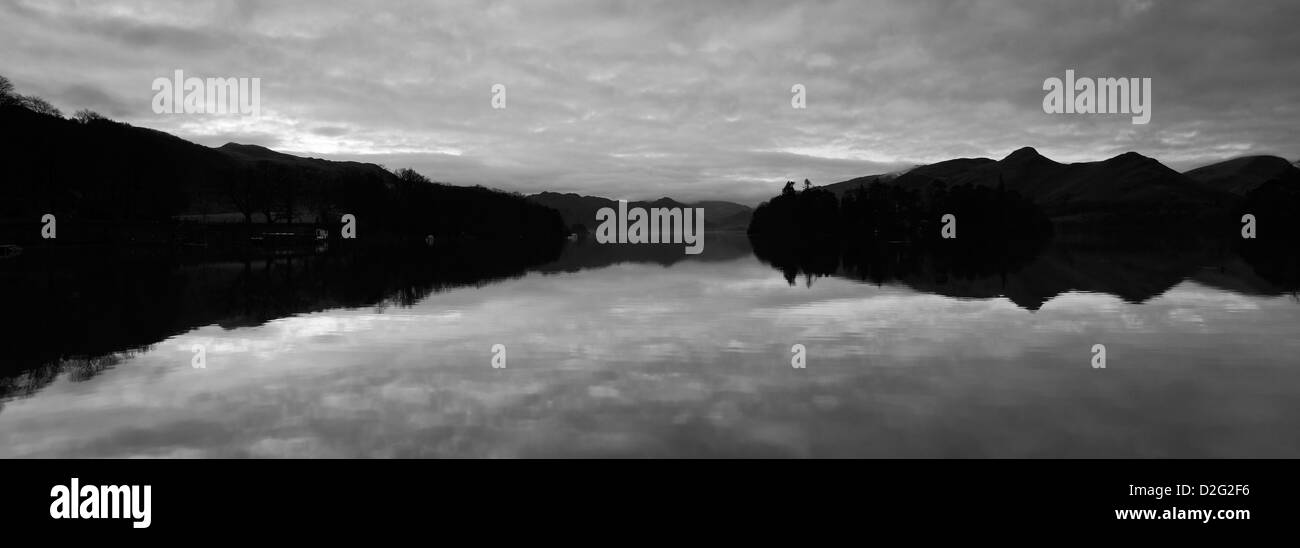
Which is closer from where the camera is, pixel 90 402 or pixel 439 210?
pixel 90 402

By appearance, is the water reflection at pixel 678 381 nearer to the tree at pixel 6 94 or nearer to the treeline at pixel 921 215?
the tree at pixel 6 94

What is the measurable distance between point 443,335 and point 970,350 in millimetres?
16048

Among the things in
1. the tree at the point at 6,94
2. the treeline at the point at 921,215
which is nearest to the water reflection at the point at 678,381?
the tree at the point at 6,94

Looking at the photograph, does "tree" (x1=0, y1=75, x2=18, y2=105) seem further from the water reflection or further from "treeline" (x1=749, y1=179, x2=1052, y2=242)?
"treeline" (x1=749, y1=179, x2=1052, y2=242)

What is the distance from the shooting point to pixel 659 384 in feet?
49.1

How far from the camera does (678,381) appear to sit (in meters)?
15.3

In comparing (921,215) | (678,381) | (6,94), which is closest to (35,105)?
(6,94)

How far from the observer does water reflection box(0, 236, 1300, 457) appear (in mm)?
10828

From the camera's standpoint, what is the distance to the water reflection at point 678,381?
35.5 feet

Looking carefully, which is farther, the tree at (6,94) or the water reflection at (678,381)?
the tree at (6,94)

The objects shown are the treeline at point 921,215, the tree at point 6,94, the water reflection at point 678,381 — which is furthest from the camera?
the treeline at point 921,215
